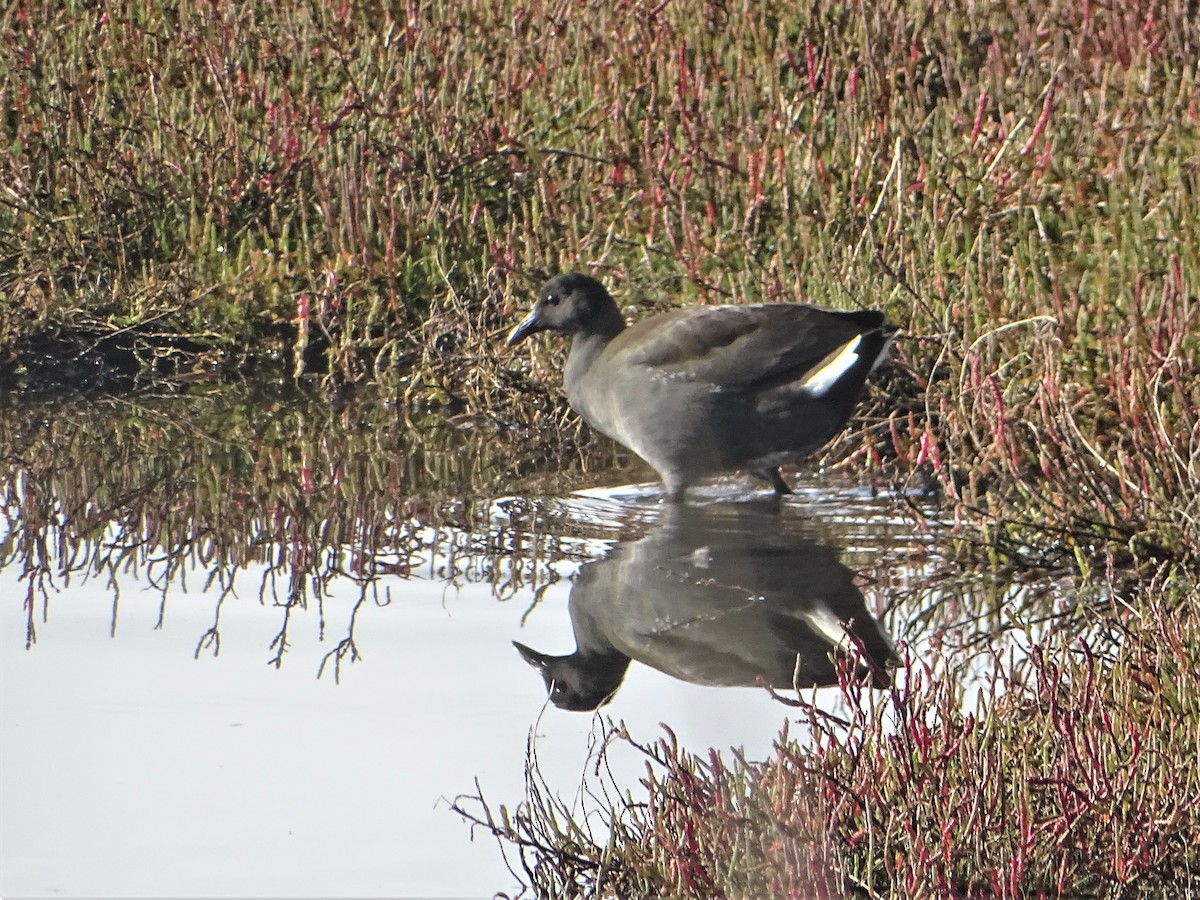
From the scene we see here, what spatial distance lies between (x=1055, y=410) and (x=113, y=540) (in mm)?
2794

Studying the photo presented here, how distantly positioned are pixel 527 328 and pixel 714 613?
215 cm

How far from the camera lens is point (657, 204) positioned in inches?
316

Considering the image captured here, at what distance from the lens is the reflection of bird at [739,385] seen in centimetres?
606

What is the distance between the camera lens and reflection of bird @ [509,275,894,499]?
606 cm

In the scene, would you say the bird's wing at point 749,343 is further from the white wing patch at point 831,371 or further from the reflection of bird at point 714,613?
the reflection of bird at point 714,613

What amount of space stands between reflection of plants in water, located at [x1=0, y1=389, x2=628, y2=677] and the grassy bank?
529 millimetres

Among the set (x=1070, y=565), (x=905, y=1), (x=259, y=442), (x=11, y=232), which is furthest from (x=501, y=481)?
(x=905, y=1)

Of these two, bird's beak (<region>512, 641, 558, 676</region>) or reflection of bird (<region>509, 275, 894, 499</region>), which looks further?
reflection of bird (<region>509, 275, 894, 499</region>)

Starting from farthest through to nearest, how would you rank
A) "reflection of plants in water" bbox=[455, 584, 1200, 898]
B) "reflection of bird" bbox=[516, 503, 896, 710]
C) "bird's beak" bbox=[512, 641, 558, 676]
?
"bird's beak" bbox=[512, 641, 558, 676]
"reflection of bird" bbox=[516, 503, 896, 710]
"reflection of plants in water" bbox=[455, 584, 1200, 898]

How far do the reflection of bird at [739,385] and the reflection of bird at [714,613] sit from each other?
246 millimetres

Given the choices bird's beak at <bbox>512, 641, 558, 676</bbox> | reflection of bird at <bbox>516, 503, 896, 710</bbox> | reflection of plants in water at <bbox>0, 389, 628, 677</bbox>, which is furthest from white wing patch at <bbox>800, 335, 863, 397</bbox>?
bird's beak at <bbox>512, 641, 558, 676</bbox>

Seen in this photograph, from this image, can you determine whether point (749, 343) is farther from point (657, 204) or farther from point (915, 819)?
point (915, 819)

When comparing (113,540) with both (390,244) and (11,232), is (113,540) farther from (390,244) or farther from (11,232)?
(11,232)

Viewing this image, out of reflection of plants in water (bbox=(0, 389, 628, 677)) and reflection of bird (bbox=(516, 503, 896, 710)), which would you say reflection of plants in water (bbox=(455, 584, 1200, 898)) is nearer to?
reflection of bird (bbox=(516, 503, 896, 710))
